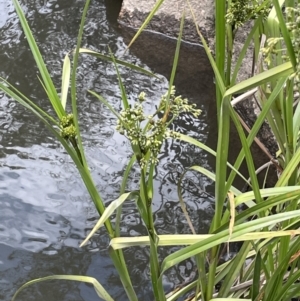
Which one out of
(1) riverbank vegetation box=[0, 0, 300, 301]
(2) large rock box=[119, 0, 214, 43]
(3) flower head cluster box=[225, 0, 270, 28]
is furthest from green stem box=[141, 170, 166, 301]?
(2) large rock box=[119, 0, 214, 43]

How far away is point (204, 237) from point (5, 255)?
98cm

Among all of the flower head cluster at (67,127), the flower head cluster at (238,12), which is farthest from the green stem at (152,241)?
the flower head cluster at (238,12)

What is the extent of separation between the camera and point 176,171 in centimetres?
197

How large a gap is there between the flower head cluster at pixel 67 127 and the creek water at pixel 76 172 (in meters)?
0.86

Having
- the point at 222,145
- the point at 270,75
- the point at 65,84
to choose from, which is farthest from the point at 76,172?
the point at 270,75

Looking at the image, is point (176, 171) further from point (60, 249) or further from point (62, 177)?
point (60, 249)

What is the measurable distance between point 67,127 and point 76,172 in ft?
3.94

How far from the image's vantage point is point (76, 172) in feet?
6.31

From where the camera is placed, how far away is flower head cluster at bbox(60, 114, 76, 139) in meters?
0.74

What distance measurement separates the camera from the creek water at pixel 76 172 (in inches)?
61.6

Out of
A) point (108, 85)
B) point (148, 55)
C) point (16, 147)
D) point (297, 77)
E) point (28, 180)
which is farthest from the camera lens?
point (148, 55)

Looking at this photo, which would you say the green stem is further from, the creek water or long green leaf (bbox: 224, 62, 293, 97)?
the creek water

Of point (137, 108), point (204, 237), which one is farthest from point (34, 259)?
point (137, 108)

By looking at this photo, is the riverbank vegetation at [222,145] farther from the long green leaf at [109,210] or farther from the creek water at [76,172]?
the creek water at [76,172]
